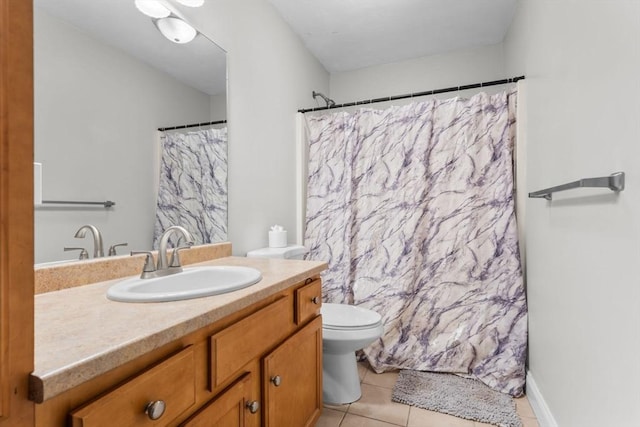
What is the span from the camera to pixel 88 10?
3.73ft

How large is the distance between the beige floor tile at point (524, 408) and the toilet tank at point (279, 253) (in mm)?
1447

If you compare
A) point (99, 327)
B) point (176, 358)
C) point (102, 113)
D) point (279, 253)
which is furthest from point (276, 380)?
point (102, 113)

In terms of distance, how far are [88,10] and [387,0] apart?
1.76 m

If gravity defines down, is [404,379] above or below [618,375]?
below

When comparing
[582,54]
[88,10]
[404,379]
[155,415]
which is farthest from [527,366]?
[88,10]

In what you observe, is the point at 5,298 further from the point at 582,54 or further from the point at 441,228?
the point at 441,228

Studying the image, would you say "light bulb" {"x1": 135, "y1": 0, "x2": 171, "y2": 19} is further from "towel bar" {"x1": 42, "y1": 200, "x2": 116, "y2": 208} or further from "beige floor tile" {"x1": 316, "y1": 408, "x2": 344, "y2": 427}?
"beige floor tile" {"x1": 316, "y1": 408, "x2": 344, "y2": 427}

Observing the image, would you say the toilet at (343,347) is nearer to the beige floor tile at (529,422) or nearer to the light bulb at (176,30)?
the beige floor tile at (529,422)

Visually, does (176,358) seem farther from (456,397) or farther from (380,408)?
(456,397)

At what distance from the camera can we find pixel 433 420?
162 centimetres

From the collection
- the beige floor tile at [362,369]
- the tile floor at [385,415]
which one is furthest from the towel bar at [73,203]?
the beige floor tile at [362,369]

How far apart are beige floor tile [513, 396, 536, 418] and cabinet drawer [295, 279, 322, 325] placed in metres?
1.21

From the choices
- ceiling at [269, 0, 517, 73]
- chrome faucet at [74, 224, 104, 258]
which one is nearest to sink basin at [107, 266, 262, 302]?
chrome faucet at [74, 224, 104, 258]

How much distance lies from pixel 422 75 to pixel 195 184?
2.29 meters
